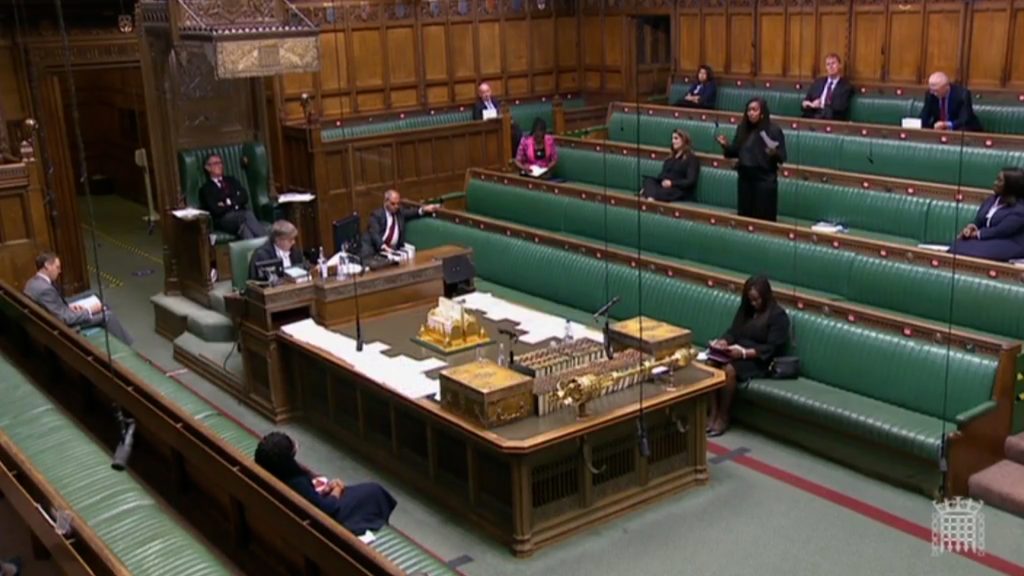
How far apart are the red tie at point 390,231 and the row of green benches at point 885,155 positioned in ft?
6.71

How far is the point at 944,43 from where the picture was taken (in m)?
10.5

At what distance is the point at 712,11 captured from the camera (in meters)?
12.6

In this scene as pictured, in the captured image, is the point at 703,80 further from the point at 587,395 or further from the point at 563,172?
the point at 587,395

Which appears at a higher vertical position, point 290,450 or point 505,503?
point 290,450

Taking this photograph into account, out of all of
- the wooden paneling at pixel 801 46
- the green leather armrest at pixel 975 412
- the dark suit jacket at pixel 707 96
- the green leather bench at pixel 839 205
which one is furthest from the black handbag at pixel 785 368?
the wooden paneling at pixel 801 46

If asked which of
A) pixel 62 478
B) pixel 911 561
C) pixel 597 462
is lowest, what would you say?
pixel 911 561

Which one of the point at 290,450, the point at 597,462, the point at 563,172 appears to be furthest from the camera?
the point at 563,172

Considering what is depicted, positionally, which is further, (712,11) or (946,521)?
(712,11)

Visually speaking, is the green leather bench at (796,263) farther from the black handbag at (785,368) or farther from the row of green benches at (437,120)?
the row of green benches at (437,120)

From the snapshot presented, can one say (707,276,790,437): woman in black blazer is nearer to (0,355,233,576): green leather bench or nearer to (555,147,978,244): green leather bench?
(555,147,978,244): green leather bench

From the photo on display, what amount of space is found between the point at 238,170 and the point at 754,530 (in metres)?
6.28

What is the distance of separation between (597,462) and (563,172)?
595cm

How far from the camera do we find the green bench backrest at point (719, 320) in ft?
18.7

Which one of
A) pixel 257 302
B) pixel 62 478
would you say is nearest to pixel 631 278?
pixel 257 302
